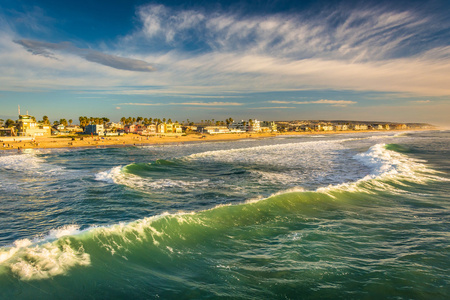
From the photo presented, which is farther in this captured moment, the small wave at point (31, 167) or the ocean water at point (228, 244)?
the small wave at point (31, 167)

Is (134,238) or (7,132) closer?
(134,238)

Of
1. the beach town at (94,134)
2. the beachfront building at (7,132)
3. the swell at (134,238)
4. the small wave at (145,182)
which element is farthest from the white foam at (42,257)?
the beachfront building at (7,132)

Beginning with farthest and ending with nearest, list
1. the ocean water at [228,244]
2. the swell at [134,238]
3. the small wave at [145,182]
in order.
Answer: the small wave at [145,182], the swell at [134,238], the ocean water at [228,244]

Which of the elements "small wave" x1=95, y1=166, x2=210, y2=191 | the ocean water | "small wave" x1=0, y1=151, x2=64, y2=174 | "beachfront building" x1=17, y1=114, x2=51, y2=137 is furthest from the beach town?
the ocean water

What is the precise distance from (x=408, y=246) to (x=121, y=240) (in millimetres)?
9749

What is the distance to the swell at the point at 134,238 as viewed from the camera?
7609 mm

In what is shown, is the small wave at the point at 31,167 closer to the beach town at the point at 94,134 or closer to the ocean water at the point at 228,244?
the ocean water at the point at 228,244

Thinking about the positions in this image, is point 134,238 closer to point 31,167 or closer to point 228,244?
point 228,244

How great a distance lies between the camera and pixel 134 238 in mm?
9523

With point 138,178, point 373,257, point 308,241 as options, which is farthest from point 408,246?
point 138,178

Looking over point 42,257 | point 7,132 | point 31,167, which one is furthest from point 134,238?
point 7,132

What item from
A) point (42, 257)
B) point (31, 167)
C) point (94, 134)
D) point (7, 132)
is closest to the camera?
point (42, 257)

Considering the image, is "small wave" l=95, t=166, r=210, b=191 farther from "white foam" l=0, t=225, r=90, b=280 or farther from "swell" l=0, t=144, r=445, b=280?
"white foam" l=0, t=225, r=90, b=280

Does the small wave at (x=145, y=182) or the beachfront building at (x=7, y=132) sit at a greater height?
the beachfront building at (x=7, y=132)
